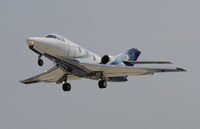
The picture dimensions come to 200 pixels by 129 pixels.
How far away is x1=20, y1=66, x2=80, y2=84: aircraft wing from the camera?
4722 centimetres

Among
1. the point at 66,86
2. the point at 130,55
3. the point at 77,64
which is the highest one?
the point at 130,55

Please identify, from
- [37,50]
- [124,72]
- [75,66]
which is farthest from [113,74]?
[37,50]

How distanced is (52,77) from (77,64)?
560cm

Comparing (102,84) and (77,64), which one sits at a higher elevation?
(77,64)

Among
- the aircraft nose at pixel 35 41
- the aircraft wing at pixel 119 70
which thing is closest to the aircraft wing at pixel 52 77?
the aircraft wing at pixel 119 70

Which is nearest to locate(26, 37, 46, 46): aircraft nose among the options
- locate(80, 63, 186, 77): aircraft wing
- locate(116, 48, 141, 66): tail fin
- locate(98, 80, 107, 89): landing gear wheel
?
locate(80, 63, 186, 77): aircraft wing

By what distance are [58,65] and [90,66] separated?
2715 millimetres

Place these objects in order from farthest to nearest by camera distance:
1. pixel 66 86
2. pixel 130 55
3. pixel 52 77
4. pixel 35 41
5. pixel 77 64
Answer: pixel 130 55 < pixel 52 77 < pixel 66 86 < pixel 77 64 < pixel 35 41

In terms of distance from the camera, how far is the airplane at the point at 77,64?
42406 mm

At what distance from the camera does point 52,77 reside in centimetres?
4938

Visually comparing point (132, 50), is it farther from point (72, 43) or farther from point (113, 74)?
point (72, 43)

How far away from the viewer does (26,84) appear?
52375 mm

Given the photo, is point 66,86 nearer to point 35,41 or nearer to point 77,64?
point 77,64

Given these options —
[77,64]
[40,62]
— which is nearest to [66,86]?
[77,64]
